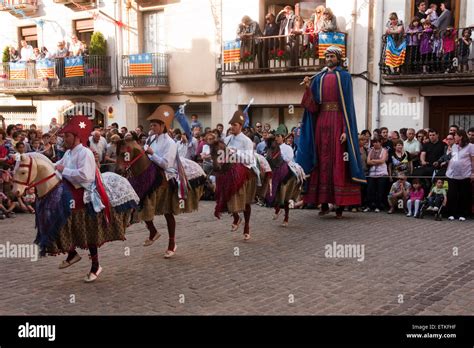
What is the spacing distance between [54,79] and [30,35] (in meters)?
3.23

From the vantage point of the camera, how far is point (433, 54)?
14.2 metres

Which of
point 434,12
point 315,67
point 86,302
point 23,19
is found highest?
point 23,19

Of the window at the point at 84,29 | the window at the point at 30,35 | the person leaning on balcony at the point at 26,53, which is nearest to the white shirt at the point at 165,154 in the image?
the window at the point at 84,29

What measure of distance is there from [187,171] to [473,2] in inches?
389

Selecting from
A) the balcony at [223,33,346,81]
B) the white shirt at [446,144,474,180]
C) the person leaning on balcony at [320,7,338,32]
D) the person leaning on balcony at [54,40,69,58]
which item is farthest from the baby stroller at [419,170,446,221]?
the person leaning on balcony at [54,40,69,58]

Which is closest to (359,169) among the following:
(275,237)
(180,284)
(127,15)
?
(275,237)

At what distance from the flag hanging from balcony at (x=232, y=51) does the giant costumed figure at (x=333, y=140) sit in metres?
7.22

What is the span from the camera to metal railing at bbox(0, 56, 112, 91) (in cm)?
2130

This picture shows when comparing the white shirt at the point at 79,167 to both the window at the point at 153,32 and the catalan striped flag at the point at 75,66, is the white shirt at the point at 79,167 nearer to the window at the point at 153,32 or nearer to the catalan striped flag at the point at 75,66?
the window at the point at 153,32

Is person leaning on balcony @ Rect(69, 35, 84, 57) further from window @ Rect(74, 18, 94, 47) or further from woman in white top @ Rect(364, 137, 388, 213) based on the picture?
woman in white top @ Rect(364, 137, 388, 213)

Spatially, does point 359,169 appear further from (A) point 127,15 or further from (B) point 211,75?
(A) point 127,15

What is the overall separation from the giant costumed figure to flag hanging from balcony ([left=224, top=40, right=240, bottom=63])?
23.7ft

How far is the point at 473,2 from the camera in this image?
45.7 ft

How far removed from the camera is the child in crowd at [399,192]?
11525mm
